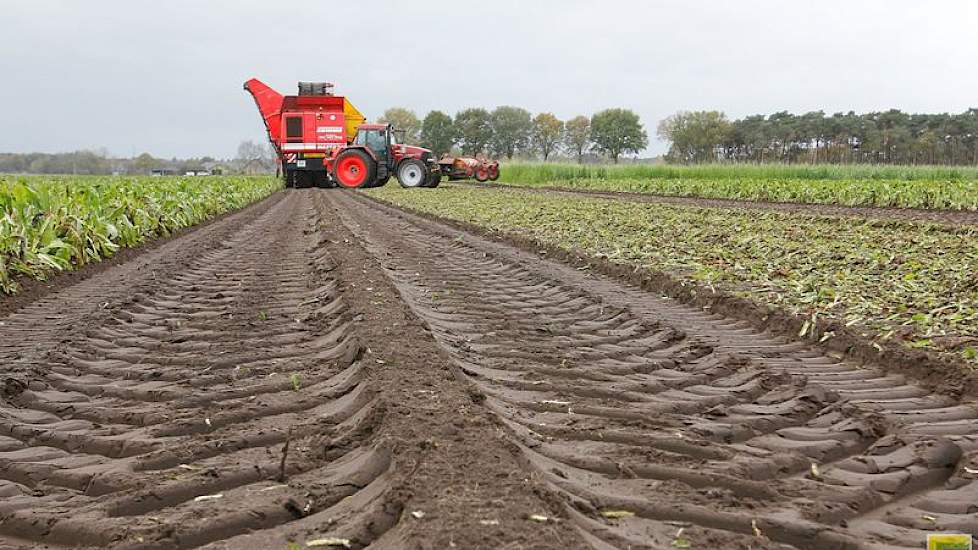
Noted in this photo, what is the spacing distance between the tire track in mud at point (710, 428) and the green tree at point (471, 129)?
331ft

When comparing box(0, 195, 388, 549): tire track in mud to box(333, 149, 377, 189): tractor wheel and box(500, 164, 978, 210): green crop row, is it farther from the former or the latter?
box(333, 149, 377, 189): tractor wheel

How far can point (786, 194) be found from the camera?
23844mm

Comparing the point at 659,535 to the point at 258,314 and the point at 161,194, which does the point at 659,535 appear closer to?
the point at 258,314

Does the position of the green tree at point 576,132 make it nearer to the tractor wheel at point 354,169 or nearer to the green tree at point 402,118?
the green tree at point 402,118

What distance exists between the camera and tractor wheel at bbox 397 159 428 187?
30.6 m

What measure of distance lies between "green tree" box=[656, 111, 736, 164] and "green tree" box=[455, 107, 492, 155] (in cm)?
2484

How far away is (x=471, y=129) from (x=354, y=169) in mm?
79367

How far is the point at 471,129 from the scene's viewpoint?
351 ft

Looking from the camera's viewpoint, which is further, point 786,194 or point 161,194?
point 786,194

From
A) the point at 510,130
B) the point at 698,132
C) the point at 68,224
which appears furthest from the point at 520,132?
the point at 68,224

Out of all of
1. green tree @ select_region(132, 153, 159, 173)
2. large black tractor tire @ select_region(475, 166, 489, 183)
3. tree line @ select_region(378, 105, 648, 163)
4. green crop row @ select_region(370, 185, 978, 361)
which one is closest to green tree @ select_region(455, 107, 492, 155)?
tree line @ select_region(378, 105, 648, 163)

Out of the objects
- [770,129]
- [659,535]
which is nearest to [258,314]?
[659,535]

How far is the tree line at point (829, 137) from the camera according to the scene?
44.8 metres

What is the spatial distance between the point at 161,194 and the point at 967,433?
15071 millimetres
